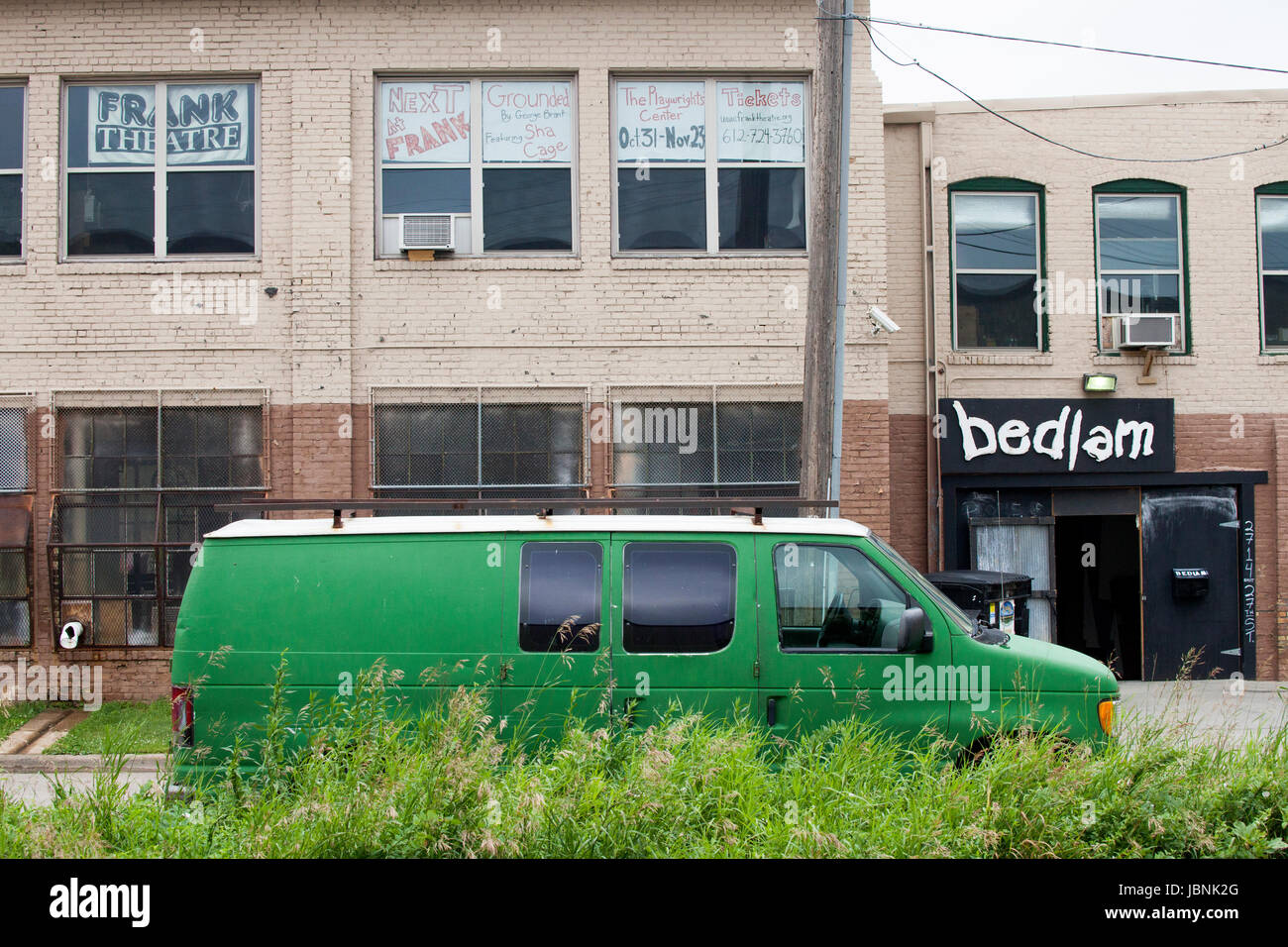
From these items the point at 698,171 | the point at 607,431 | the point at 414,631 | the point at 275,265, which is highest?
the point at 698,171

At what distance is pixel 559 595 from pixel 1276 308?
11.4m

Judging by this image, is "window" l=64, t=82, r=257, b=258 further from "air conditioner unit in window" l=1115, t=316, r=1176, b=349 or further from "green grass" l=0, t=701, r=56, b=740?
"air conditioner unit in window" l=1115, t=316, r=1176, b=349

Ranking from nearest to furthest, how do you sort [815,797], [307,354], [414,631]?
[815,797]
[414,631]
[307,354]

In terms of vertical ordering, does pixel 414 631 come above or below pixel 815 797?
above

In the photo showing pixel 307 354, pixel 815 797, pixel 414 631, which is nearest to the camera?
pixel 815 797

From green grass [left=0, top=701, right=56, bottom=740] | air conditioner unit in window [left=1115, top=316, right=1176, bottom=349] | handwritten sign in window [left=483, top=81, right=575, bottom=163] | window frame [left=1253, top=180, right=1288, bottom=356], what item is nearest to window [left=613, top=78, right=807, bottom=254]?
handwritten sign in window [left=483, top=81, right=575, bottom=163]

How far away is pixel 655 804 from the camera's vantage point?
407cm

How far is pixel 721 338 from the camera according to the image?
37.2 feet

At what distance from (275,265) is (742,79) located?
5.80m

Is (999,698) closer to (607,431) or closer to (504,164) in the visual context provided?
(607,431)

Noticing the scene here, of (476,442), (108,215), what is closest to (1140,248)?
(476,442)

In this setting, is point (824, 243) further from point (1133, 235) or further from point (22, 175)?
point (22, 175)

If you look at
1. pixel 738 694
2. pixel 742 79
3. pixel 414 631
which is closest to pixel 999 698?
pixel 738 694

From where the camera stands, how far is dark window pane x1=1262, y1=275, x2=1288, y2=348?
12.7 meters
